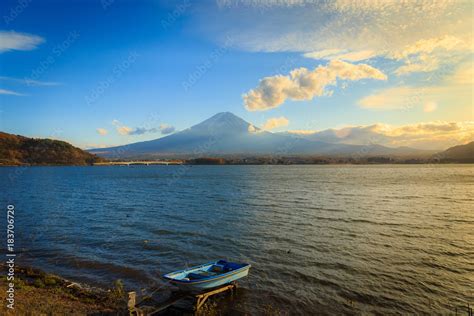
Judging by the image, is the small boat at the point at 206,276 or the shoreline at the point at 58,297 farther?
the small boat at the point at 206,276

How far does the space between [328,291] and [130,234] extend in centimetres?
1855

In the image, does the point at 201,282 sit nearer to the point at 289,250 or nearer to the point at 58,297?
the point at 58,297

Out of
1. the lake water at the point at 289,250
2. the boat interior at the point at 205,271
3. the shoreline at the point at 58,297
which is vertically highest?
the boat interior at the point at 205,271

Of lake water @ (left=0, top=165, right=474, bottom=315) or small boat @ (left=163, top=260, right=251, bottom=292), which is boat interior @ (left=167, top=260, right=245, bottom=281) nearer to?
small boat @ (left=163, top=260, right=251, bottom=292)

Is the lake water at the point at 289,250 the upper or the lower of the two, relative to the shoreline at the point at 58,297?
lower

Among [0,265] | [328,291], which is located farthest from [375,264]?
[0,265]

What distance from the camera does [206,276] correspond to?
14.8 m

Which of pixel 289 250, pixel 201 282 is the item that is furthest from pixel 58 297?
pixel 289 250

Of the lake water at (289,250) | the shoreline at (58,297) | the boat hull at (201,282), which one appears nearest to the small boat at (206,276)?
the boat hull at (201,282)

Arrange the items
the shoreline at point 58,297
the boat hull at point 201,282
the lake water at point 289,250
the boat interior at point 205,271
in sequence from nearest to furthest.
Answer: the shoreline at point 58,297, the boat hull at point 201,282, the boat interior at point 205,271, the lake water at point 289,250

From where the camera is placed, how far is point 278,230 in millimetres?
28406

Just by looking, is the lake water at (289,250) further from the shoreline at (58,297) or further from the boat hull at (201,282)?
the shoreline at (58,297)

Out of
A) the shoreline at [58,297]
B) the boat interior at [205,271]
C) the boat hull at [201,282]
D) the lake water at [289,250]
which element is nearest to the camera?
the shoreline at [58,297]

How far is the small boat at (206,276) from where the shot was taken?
13.8 m
